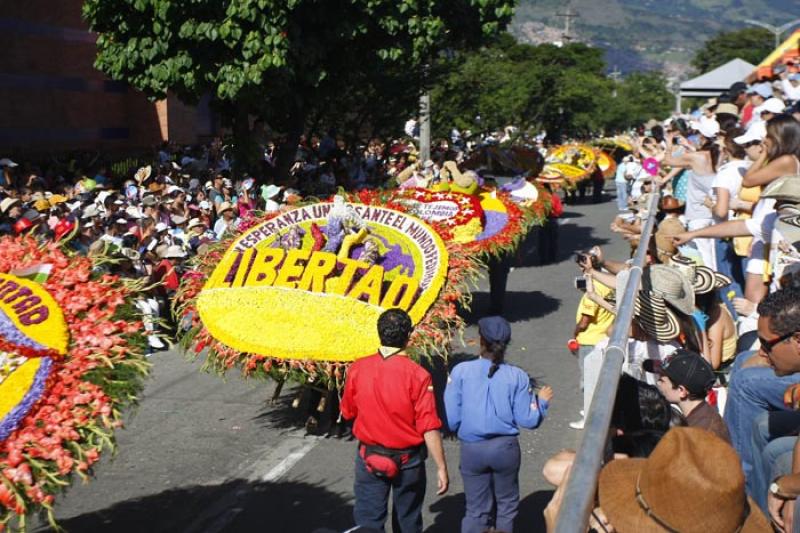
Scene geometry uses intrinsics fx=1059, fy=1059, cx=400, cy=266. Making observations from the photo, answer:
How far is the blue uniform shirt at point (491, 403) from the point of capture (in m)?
6.11

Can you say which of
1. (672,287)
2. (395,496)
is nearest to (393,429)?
(395,496)

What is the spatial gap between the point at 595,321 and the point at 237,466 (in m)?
3.12

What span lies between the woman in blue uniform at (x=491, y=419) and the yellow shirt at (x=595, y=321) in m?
2.46

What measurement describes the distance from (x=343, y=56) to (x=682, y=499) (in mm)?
16073

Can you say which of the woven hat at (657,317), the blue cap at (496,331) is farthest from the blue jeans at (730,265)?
the blue cap at (496,331)

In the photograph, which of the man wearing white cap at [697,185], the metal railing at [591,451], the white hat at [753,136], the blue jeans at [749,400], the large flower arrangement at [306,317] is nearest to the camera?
the metal railing at [591,451]

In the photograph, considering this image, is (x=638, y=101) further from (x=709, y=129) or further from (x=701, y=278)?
(x=701, y=278)

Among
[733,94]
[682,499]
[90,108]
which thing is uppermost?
[682,499]

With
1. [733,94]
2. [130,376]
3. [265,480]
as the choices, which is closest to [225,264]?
[265,480]

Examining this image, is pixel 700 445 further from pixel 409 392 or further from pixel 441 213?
pixel 441 213

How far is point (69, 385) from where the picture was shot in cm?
546

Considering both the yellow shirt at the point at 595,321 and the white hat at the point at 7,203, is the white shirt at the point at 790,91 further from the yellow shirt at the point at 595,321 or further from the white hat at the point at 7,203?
the white hat at the point at 7,203

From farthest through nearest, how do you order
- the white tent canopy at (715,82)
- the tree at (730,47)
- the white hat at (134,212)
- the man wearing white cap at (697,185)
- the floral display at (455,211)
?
1. the tree at (730,47)
2. the white tent canopy at (715,82)
3. the white hat at (134,212)
4. the floral display at (455,211)
5. the man wearing white cap at (697,185)

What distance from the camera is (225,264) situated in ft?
30.1
